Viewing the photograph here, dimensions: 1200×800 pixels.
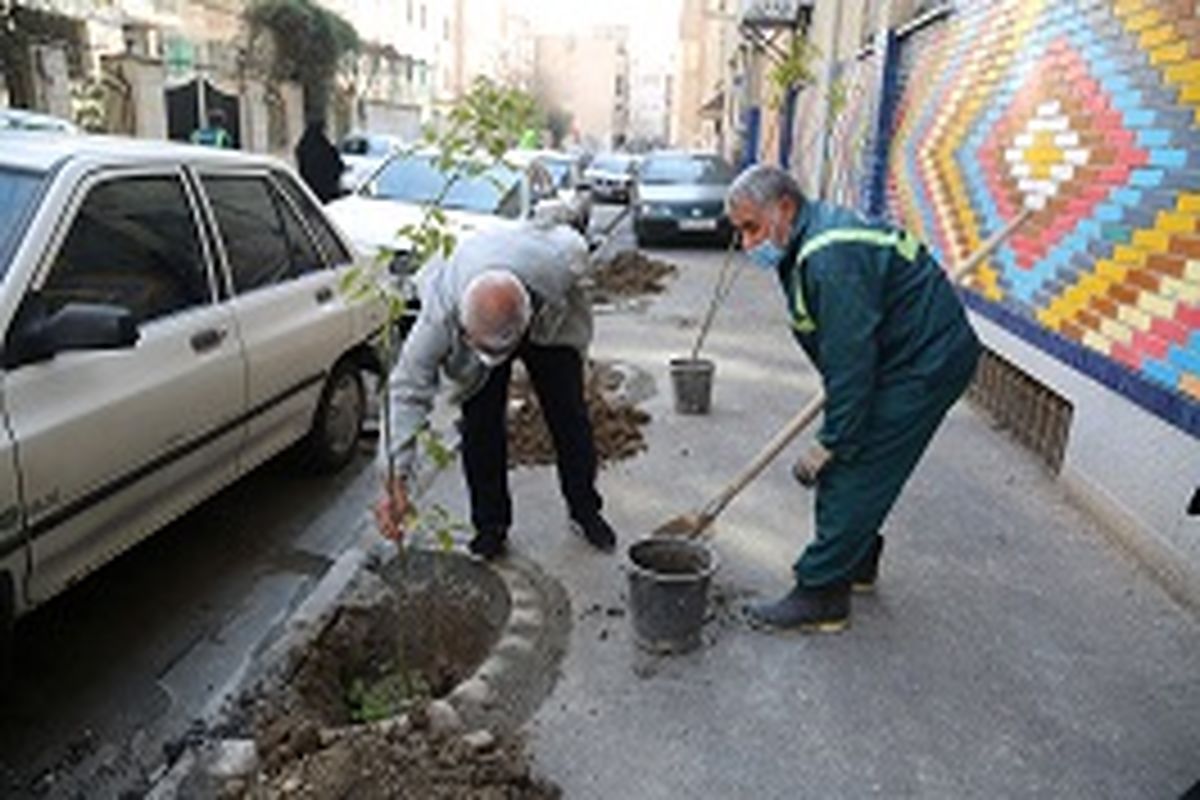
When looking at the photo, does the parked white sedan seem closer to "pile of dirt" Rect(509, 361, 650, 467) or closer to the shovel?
"pile of dirt" Rect(509, 361, 650, 467)

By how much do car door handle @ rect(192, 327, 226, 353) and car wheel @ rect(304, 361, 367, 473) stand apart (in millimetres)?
1087

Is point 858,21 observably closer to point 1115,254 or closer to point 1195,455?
point 1115,254

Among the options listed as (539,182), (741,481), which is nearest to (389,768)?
(741,481)

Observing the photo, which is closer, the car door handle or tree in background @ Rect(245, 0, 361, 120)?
the car door handle

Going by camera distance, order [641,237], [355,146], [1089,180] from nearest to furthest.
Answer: [1089,180], [641,237], [355,146]

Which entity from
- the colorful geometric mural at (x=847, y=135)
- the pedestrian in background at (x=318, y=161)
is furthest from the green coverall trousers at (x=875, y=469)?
the pedestrian in background at (x=318, y=161)

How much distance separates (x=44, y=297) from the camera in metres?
3.04

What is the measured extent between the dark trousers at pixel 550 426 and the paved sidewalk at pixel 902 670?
0.28 meters

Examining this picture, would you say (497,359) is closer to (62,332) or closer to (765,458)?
(765,458)

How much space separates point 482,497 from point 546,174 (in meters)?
8.90

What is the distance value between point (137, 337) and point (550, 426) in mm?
1624

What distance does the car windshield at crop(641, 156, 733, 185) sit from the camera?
1662cm

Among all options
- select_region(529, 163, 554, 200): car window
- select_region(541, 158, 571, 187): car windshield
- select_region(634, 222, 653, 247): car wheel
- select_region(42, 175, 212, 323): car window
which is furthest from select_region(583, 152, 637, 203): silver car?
select_region(42, 175, 212, 323): car window

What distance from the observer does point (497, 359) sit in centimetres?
319
